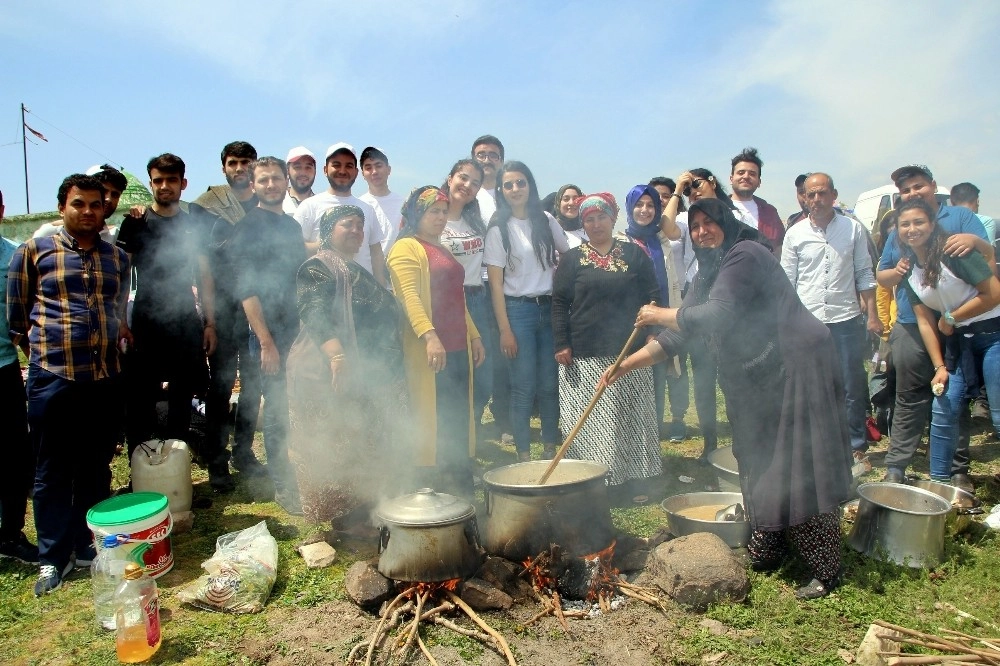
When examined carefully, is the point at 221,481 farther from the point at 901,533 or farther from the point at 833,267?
the point at 833,267

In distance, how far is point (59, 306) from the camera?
389 centimetres

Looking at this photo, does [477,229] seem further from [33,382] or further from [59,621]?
[59,621]

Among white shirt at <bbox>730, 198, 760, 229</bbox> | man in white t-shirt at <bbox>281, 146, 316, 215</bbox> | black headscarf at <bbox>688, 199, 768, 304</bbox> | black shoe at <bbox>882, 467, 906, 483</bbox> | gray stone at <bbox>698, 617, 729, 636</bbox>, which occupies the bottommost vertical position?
gray stone at <bbox>698, 617, 729, 636</bbox>

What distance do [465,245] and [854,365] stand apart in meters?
3.63

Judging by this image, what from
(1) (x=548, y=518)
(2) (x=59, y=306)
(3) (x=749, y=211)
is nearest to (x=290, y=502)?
(2) (x=59, y=306)

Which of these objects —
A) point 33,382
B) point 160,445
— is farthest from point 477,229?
point 33,382

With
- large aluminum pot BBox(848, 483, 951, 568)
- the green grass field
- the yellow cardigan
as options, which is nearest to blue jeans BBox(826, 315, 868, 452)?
the green grass field

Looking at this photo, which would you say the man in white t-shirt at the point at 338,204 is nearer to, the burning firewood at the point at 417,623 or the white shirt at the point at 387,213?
the white shirt at the point at 387,213

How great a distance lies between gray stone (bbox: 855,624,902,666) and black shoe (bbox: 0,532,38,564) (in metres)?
4.81

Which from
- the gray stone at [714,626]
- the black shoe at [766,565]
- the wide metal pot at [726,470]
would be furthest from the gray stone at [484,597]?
the wide metal pot at [726,470]

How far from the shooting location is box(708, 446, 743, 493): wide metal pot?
16.1ft

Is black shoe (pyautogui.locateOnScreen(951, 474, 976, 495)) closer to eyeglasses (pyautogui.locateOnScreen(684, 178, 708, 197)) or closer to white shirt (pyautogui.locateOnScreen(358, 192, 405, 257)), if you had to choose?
eyeglasses (pyautogui.locateOnScreen(684, 178, 708, 197))

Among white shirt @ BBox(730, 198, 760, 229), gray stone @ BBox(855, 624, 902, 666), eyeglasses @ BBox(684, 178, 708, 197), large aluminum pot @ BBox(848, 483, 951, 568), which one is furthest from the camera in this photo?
white shirt @ BBox(730, 198, 760, 229)

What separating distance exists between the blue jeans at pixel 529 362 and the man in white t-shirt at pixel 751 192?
90.7 inches
